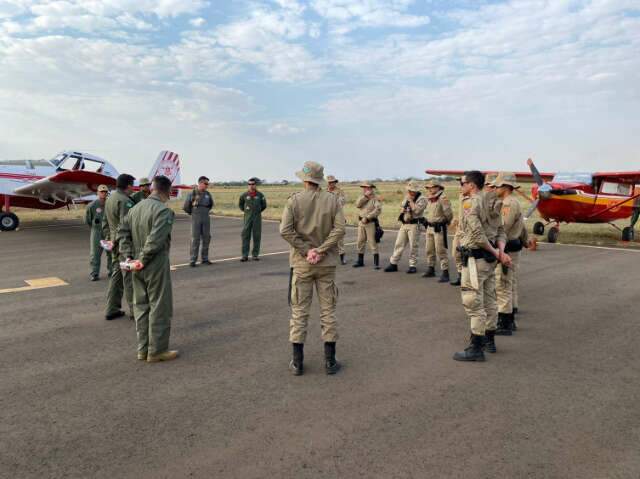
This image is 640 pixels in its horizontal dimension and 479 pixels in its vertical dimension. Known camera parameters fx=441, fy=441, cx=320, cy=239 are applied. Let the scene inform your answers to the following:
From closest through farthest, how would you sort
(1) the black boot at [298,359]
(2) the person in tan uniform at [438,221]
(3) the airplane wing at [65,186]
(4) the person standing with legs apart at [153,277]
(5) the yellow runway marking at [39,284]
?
(1) the black boot at [298,359]
(4) the person standing with legs apart at [153,277]
(5) the yellow runway marking at [39,284]
(2) the person in tan uniform at [438,221]
(3) the airplane wing at [65,186]

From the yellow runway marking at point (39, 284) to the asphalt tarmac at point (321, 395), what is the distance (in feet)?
2.57

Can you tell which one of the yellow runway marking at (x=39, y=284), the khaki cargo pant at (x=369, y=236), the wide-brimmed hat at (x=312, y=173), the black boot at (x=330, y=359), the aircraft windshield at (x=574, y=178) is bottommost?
the yellow runway marking at (x=39, y=284)

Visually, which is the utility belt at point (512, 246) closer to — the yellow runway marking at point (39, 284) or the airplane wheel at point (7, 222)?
the yellow runway marking at point (39, 284)

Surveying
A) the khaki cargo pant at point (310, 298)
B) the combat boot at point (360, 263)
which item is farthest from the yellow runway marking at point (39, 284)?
the khaki cargo pant at point (310, 298)

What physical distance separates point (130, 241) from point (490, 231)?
3.87 meters

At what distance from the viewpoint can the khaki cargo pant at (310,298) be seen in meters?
4.17

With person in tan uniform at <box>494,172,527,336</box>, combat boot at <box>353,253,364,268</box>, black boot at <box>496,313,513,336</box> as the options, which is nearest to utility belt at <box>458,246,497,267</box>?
person in tan uniform at <box>494,172,527,336</box>

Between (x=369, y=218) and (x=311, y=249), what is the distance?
567cm

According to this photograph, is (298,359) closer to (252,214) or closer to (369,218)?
(369,218)

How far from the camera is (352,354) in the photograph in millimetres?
4711

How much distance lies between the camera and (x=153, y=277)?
452 centimetres

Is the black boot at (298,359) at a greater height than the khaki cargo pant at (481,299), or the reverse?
the khaki cargo pant at (481,299)

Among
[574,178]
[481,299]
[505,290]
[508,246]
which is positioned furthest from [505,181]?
[574,178]

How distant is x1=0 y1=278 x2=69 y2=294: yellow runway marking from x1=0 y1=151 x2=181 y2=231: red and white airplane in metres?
7.62
